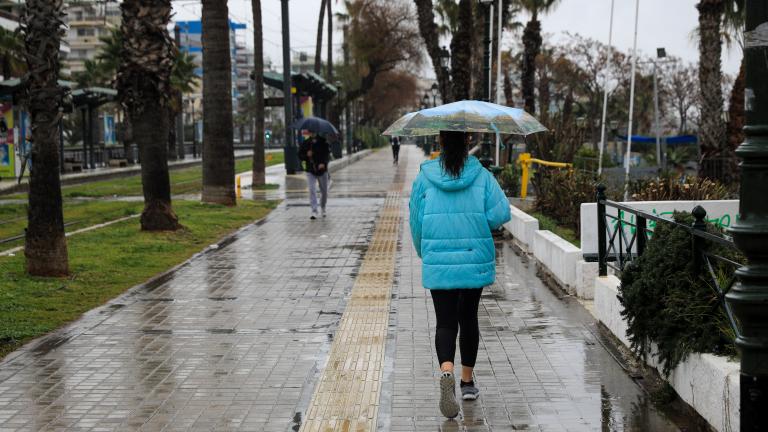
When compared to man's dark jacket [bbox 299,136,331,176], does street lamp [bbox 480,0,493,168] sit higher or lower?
higher

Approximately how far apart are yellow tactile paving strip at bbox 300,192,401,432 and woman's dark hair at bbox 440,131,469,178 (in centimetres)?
147

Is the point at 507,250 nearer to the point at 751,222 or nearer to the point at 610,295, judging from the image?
the point at 610,295

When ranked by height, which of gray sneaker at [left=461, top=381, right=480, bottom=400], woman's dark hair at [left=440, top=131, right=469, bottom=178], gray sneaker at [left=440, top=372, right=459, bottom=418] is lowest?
gray sneaker at [left=461, top=381, right=480, bottom=400]

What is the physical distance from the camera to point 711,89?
22.6 m

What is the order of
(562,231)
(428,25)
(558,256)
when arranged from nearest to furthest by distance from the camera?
(558,256) → (562,231) → (428,25)

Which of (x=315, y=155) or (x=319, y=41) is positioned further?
(x=319, y=41)

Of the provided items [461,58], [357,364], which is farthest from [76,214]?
[461,58]

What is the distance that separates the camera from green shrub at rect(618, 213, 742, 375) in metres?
5.71

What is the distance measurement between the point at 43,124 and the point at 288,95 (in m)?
24.2

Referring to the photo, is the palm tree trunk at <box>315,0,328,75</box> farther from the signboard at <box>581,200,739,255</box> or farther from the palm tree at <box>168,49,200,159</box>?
the signboard at <box>581,200,739,255</box>

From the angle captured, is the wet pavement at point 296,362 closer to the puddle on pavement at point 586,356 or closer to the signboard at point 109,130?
the puddle on pavement at point 586,356

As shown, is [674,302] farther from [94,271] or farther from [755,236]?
[94,271]

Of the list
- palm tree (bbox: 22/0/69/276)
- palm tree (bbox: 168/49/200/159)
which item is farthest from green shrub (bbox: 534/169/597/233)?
palm tree (bbox: 168/49/200/159)

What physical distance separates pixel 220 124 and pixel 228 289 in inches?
397
